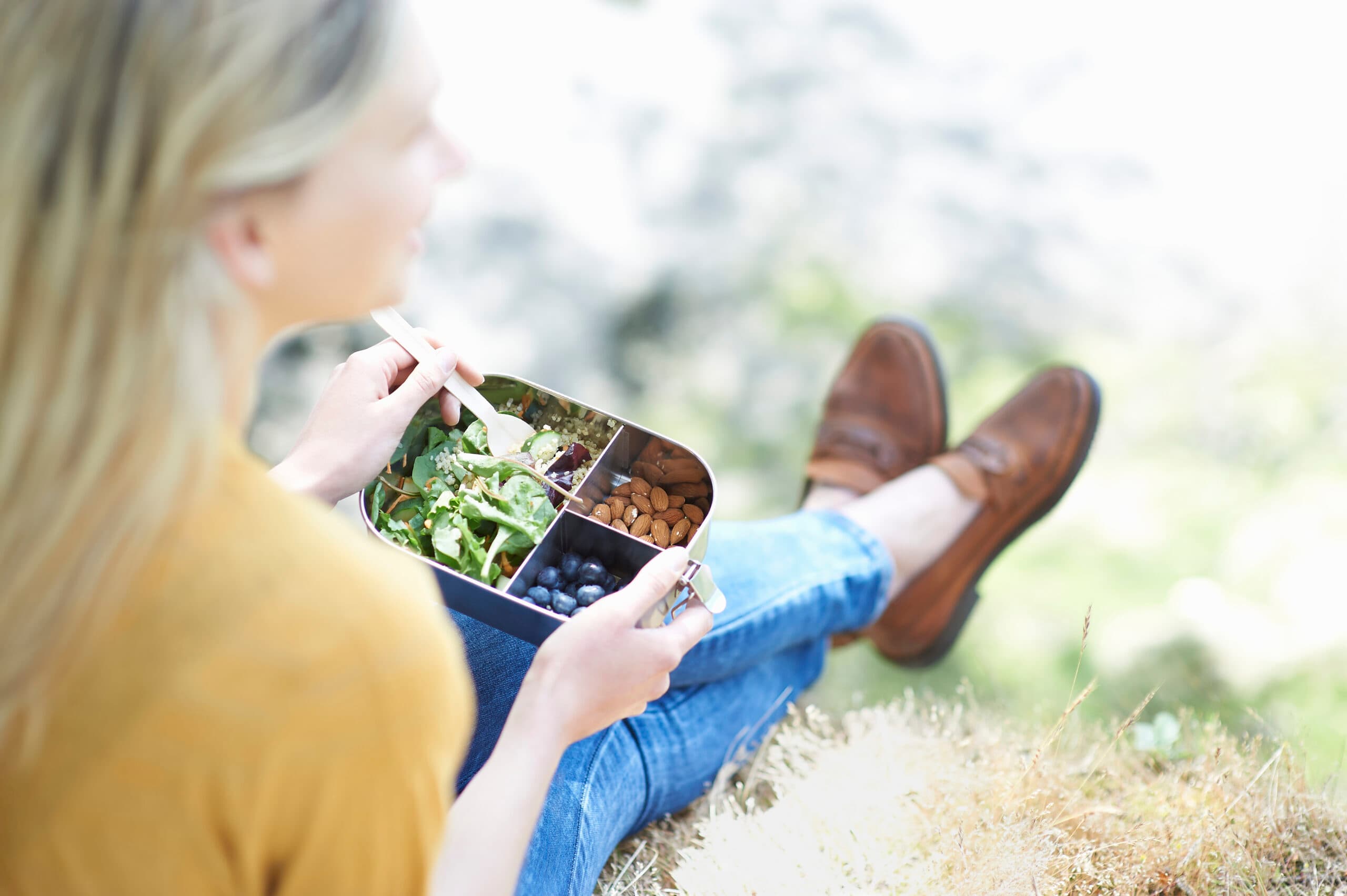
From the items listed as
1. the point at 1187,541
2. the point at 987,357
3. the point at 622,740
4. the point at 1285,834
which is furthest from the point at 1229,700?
the point at 622,740

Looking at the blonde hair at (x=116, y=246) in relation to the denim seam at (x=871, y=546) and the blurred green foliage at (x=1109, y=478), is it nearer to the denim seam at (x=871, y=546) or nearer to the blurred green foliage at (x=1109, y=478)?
the denim seam at (x=871, y=546)

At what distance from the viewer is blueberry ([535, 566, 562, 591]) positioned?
40.9 inches

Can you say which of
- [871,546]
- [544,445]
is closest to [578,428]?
[544,445]

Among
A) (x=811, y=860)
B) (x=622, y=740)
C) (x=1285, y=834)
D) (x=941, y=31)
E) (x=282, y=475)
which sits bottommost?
(x=811, y=860)

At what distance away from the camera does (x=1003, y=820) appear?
4.02 feet

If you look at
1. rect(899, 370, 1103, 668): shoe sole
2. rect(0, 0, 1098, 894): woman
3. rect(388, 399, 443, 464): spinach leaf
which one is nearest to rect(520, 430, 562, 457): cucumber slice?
rect(388, 399, 443, 464): spinach leaf

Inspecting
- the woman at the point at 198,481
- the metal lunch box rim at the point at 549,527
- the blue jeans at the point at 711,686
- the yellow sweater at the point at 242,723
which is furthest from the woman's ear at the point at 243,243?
the blue jeans at the point at 711,686

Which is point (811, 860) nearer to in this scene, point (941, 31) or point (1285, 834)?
point (1285, 834)

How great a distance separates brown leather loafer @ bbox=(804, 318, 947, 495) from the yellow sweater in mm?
1264

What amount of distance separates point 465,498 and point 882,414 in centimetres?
102

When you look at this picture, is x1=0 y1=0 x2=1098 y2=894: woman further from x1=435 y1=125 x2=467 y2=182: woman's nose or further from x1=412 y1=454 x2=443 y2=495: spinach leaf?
x1=412 y1=454 x2=443 y2=495: spinach leaf

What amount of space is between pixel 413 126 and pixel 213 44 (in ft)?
0.40

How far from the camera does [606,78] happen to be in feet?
8.29

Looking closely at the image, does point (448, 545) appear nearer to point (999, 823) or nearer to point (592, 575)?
point (592, 575)
